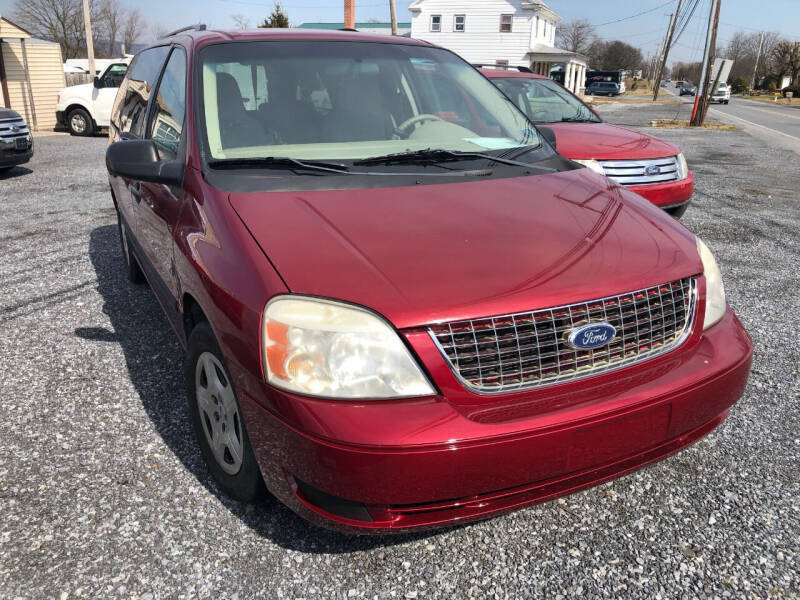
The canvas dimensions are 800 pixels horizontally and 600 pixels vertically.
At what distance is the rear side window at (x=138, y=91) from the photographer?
3.77 meters

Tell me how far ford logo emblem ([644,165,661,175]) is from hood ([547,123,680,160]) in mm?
112

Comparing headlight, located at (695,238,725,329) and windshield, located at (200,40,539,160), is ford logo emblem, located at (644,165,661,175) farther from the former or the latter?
headlight, located at (695,238,725,329)

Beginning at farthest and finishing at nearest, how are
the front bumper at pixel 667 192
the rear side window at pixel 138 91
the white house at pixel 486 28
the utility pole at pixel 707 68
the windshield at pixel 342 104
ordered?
the white house at pixel 486 28, the utility pole at pixel 707 68, the front bumper at pixel 667 192, the rear side window at pixel 138 91, the windshield at pixel 342 104

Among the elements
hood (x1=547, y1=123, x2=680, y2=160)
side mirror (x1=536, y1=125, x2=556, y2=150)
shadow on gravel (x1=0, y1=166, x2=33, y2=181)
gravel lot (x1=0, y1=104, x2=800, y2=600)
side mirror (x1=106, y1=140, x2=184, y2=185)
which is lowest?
shadow on gravel (x1=0, y1=166, x2=33, y2=181)

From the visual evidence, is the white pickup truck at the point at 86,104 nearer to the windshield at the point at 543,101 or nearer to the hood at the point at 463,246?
the windshield at the point at 543,101

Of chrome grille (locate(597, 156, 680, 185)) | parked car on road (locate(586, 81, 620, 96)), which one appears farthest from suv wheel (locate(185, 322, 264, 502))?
parked car on road (locate(586, 81, 620, 96))

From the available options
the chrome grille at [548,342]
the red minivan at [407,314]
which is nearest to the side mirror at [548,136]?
the red minivan at [407,314]

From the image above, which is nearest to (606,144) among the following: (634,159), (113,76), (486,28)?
(634,159)

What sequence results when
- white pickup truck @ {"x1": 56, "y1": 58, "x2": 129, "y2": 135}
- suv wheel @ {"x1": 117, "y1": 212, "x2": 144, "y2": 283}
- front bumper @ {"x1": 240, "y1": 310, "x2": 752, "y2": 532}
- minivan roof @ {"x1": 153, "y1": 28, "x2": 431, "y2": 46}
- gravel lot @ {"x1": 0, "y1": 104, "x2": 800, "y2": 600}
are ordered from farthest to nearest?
1. white pickup truck @ {"x1": 56, "y1": 58, "x2": 129, "y2": 135}
2. suv wheel @ {"x1": 117, "y1": 212, "x2": 144, "y2": 283}
3. minivan roof @ {"x1": 153, "y1": 28, "x2": 431, "y2": 46}
4. gravel lot @ {"x1": 0, "y1": 104, "x2": 800, "y2": 600}
5. front bumper @ {"x1": 240, "y1": 310, "x2": 752, "y2": 532}

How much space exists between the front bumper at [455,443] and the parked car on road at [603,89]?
65.0 meters

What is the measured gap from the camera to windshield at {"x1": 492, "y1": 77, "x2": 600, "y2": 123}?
7.65m

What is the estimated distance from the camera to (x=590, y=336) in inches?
76.4

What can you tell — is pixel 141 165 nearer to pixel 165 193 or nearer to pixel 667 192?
pixel 165 193

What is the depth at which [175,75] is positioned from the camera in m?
3.20
